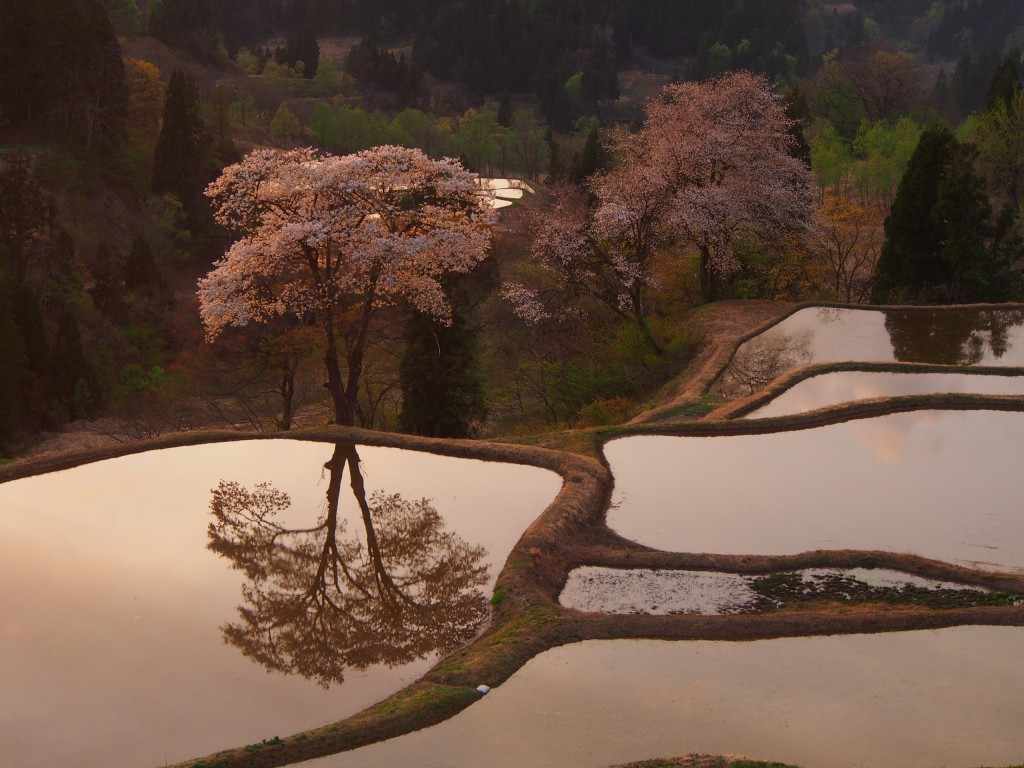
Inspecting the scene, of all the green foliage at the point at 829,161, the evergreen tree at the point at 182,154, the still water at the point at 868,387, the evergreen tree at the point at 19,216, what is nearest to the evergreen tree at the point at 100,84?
the evergreen tree at the point at 182,154

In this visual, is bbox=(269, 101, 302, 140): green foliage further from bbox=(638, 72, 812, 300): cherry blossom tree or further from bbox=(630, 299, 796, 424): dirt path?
bbox=(630, 299, 796, 424): dirt path

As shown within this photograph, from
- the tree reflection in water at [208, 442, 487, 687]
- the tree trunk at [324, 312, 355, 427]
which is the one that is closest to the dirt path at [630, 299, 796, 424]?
the tree reflection in water at [208, 442, 487, 687]

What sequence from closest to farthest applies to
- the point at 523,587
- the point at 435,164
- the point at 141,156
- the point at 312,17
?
the point at 523,587 → the point at 435,164 → the point at 141,156 → the point at 312,17

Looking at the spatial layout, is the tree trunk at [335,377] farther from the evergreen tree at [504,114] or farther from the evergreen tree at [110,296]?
the evergreen tree at [504,114]

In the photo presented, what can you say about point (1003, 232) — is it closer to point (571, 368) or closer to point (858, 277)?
point (858, 277)

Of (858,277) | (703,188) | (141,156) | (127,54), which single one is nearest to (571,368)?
(703,188)

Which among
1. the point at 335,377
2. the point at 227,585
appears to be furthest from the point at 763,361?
the point at 227,585

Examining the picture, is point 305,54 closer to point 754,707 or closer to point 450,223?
point 450,223

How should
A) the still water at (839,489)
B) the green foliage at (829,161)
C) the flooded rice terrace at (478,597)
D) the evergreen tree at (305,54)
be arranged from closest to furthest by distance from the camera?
the flooded rice terrace at (478,597)
the still water at (839,489)
the green foliage at (829,161)
the evergreen tree at (305,54)
